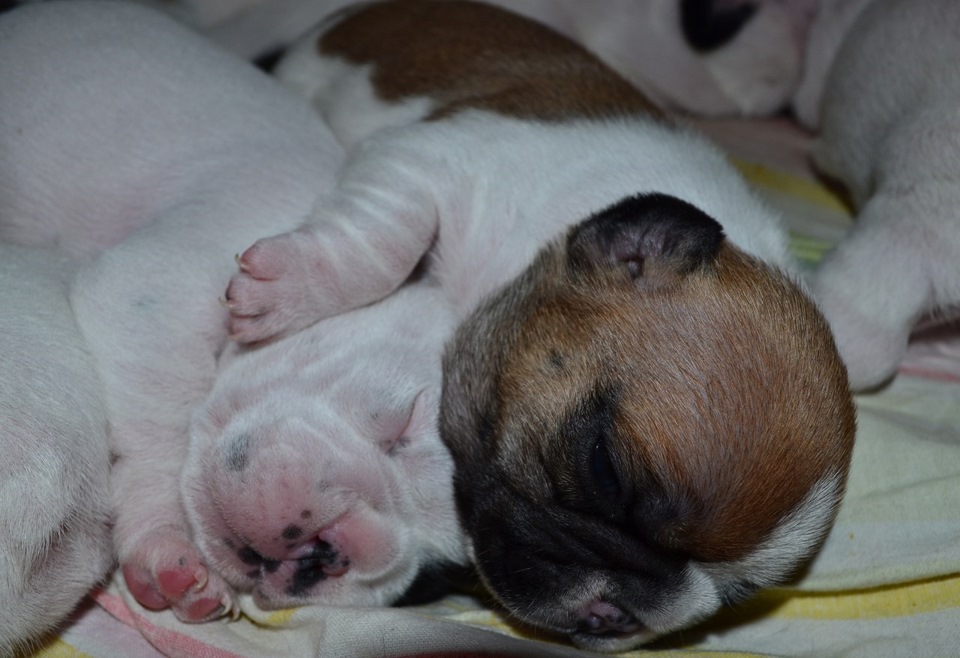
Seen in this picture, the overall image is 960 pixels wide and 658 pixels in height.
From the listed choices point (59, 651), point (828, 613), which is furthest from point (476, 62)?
point (59, 651)

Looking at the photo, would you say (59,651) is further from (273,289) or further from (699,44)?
(699,44)

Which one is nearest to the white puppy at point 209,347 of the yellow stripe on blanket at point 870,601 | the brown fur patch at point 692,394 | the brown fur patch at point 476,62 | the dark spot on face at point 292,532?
the dark spot on face at point 292,532

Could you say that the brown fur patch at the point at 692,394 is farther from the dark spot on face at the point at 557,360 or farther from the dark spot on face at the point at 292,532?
the dark spot on face at the point at 292,532

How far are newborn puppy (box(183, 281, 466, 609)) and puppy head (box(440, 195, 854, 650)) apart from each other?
0.41 feet

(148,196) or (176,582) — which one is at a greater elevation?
(148,196)

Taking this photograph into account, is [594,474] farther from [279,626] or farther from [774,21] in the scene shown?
[774,21]

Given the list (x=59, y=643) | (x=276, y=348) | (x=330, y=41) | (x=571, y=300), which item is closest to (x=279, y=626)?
(x=59, y=643)

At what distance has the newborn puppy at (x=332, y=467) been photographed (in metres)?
2.49

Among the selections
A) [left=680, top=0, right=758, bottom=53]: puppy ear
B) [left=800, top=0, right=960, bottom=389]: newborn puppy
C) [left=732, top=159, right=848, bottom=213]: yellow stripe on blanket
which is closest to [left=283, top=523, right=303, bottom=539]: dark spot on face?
[left=800, top=0, right=960, bottom=389]: newborn puppy

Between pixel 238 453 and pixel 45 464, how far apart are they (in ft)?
1.39

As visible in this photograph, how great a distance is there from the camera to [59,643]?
8.21 ft

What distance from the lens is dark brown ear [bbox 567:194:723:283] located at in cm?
259

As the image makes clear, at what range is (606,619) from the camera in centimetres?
253

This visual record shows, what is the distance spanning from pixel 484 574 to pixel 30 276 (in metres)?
1.38
